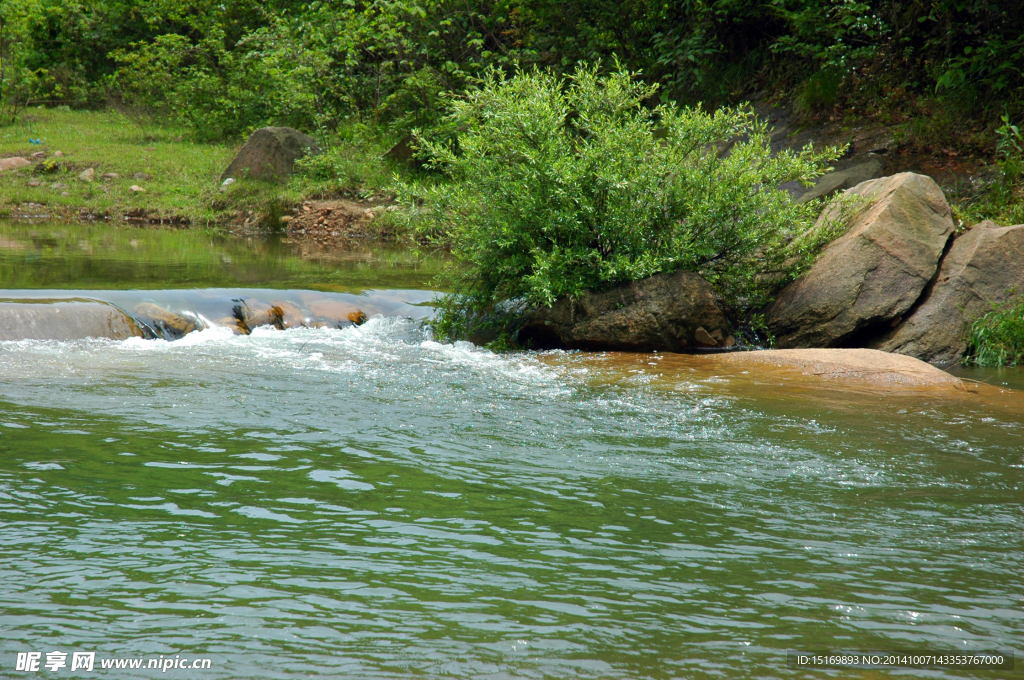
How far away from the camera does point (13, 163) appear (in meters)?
19.8

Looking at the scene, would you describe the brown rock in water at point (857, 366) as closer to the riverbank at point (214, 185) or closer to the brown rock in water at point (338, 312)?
the brown rock in water at point (338, 312)

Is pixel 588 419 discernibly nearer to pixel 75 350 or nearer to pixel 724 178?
pixel 724 178

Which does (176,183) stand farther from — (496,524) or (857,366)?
(496,524)

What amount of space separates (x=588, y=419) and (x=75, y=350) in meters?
5.09

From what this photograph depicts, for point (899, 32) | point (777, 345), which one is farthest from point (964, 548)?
point (899, 32)

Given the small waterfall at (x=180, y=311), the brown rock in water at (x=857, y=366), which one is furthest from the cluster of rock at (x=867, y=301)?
the small waterfall at (x=180, y=311)

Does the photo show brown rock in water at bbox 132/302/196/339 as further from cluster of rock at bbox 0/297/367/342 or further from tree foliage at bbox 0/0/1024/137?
tree foliage at bbox 0/0/1024/137

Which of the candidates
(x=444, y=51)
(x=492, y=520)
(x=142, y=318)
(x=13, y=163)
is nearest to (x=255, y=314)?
(x=142, y=318)

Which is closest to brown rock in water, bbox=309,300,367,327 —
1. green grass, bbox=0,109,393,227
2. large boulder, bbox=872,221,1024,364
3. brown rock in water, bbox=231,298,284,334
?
brown rock in water, bbox=231,298,284,334

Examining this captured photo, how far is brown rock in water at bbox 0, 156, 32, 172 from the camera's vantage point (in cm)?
1969

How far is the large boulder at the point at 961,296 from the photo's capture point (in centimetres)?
903

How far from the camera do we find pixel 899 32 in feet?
50.7

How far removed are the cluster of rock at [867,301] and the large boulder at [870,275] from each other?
11 millimetres

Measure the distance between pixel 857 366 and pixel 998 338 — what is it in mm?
2149
